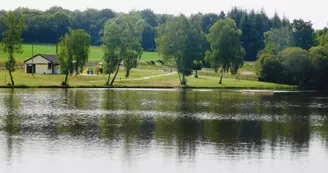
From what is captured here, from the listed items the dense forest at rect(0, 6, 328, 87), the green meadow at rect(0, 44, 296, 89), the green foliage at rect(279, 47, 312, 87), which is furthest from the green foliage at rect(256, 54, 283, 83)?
the green meadow at rect(0, 44, 296, 89)

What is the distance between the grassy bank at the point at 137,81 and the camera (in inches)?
4764

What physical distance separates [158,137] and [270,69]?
3964 inches

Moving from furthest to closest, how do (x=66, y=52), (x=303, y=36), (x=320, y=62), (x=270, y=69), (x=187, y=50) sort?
(x=303, y=36), (x=270, y=69), (x=320, y=62), (x=187, y=50), (x=66, y=52)

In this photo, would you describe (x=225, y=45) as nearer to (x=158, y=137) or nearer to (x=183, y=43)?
(x=183, y=43)

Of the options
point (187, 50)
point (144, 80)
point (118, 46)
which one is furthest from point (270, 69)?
point (118, 46)

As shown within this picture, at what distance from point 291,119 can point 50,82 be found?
215 ft

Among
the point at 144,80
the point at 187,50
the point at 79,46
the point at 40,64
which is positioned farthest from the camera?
the point at 40,64

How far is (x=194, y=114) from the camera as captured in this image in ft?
237

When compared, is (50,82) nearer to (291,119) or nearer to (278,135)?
(291,119)

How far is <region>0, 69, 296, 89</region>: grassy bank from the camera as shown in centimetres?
12100

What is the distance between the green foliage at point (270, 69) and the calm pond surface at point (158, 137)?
62.9m

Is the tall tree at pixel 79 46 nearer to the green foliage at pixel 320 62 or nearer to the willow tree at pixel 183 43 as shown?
the willow tree at pixel 183 43

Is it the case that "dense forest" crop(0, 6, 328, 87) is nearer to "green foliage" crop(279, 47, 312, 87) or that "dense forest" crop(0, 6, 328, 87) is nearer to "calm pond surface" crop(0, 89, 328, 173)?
"green foliage" crop(279, 47, 312, 87)

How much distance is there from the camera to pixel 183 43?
437 feet
